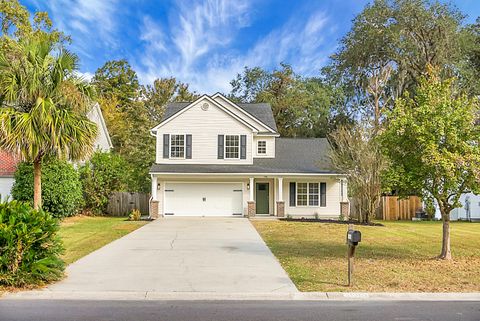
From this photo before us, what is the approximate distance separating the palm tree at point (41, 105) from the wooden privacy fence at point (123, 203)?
1048cm

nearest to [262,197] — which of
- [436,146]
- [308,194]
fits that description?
[308,194]

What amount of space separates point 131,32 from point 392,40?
20586 millimetres

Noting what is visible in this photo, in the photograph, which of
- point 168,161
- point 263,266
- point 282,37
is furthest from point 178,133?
point 263,266

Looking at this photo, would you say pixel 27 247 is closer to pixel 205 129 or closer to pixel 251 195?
pixel 251 195

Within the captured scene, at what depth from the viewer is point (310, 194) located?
89.4 ft

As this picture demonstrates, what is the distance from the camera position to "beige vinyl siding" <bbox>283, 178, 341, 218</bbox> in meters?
26.9

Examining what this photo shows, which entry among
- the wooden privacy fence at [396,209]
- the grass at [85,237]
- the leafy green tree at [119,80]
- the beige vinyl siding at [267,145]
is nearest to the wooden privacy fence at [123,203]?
the grass at [85,237]

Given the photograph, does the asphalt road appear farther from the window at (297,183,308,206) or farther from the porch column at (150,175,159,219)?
the window at (297,183,308,206)

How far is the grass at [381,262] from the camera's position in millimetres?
8453

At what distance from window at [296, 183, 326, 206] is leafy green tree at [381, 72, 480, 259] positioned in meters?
15.6

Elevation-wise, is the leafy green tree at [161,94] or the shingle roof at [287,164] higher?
the leafy green tree at [161,94]

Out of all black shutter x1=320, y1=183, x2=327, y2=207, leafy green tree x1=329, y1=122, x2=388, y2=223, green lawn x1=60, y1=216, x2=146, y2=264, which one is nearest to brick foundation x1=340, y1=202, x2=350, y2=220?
black shutter x1=320, y1=183, x2=327, y2=207

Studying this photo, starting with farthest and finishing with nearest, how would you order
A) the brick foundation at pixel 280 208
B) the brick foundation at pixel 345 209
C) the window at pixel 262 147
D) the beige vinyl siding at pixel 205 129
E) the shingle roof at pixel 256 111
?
the shingle roof at pixel 256 111
the window at pixel 262 147
the beige vinyl siding at pixel 205 129
the brick foundation at pixel 345 209
the brick foundation at pixel 280 208

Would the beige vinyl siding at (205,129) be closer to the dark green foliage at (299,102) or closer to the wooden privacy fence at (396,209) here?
the wooden privacy fence at (396,209)
